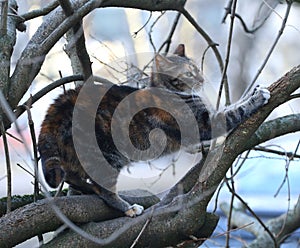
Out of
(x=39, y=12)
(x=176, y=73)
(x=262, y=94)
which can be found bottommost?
(x=262, y=94)

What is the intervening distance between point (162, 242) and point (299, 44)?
3.18 metres

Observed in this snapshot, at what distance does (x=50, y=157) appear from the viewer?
1.57m

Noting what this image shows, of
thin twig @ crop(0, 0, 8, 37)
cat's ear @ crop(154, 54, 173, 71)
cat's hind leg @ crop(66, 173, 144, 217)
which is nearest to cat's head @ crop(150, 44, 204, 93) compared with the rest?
cat's ear @ crop(154, 54, 173, 71)

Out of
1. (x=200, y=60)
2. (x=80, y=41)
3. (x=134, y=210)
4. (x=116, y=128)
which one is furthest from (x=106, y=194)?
(x=200, y=60)

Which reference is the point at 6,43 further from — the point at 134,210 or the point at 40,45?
the point at 134,210

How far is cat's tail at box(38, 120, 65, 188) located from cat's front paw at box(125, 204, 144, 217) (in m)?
0.21

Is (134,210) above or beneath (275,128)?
beneath

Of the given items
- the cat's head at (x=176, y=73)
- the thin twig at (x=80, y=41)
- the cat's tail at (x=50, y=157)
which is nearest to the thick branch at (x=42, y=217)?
the cat's tail at (x=50, y=157)

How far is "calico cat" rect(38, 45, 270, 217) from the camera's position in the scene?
160 cm

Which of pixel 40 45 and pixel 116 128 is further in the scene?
pixel 116 128

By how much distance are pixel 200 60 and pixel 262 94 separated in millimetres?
1262

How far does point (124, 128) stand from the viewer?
1.72 metres

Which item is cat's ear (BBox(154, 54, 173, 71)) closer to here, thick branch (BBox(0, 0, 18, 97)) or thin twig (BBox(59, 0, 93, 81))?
thin twig (BBox(59, 0, 93, 81))

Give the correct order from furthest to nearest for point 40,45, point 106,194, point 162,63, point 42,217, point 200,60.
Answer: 1. point 200,60
2. point 162,63
3. point 106,194
4. point 40,45
5. point 42,217
